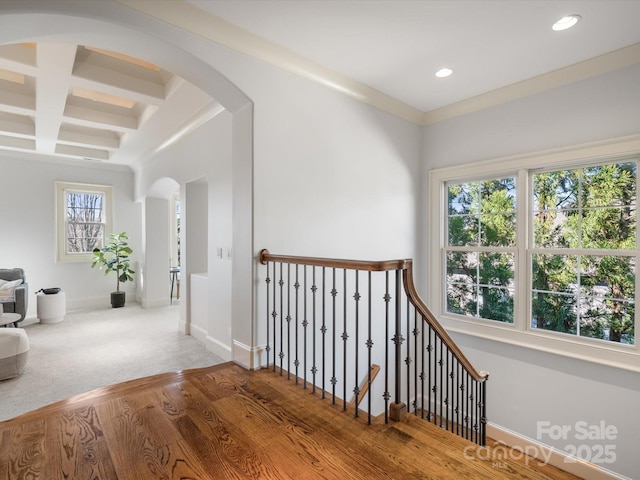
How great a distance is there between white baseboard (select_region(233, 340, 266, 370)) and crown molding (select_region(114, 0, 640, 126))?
2.27 meters

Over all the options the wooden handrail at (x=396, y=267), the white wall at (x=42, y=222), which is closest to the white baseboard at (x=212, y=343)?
the wooden handrail at (x=396, y=267)

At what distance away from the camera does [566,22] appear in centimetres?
234

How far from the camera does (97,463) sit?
1.49 m

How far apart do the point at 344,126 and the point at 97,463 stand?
3.01 m

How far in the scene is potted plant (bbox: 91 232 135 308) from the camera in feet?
20.0

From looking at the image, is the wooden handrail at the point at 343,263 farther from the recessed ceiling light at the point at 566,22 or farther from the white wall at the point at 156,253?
the white wall at the point at 156,253

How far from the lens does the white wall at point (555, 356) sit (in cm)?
275

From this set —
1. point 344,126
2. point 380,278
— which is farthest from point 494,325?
point 344,126

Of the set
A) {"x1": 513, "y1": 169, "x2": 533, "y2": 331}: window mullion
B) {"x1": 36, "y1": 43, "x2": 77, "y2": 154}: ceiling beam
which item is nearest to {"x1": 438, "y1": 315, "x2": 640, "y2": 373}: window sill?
{"x1": 513, "y1": 169, "x2": 533, "y2": 331}: window mullion

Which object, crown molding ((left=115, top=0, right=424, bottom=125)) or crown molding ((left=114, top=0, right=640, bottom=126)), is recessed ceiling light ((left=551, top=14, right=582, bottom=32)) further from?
crown molding ((left=115, top=0, right=424, bottom=125))

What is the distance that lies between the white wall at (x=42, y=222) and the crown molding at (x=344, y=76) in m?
5.24

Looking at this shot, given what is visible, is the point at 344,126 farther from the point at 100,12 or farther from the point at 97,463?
the point at 97,463

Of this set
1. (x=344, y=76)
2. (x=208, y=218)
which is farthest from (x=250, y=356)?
(x=344, y=76)

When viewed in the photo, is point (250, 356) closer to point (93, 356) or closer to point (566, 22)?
point (93, 356)
